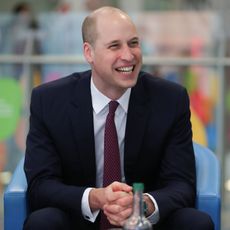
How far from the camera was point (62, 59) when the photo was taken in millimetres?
5844

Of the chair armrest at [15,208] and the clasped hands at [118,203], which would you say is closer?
the clasped hands at [118,203]

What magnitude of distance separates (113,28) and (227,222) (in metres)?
2.44

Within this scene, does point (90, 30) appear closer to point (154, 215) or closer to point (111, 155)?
point (111, 155)

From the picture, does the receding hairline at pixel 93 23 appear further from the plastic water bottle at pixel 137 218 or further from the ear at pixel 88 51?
the plastic water bottle at pixel 137 218

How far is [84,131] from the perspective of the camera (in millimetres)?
3326

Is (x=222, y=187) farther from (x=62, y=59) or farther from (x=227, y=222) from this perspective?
(x=62, y=59)

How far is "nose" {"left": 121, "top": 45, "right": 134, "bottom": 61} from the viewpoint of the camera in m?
3.21

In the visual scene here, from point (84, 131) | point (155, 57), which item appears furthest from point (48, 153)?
point (155, 57)

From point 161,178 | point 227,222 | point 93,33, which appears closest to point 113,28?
point 93,33

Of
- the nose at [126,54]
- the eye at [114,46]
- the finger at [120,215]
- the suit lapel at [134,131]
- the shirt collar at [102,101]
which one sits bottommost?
the finger at [120,215]

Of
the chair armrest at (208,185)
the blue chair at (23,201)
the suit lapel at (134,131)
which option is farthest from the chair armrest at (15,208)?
the chair armrest at (208,185)

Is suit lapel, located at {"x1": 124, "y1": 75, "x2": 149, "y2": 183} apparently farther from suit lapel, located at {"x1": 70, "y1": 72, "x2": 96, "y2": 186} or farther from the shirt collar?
suit lapel, located at {"x1": 70, "y1": 72, "x2": 96, "y2": 186}

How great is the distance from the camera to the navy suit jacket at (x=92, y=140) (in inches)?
130

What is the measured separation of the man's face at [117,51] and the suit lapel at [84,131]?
0.16m
